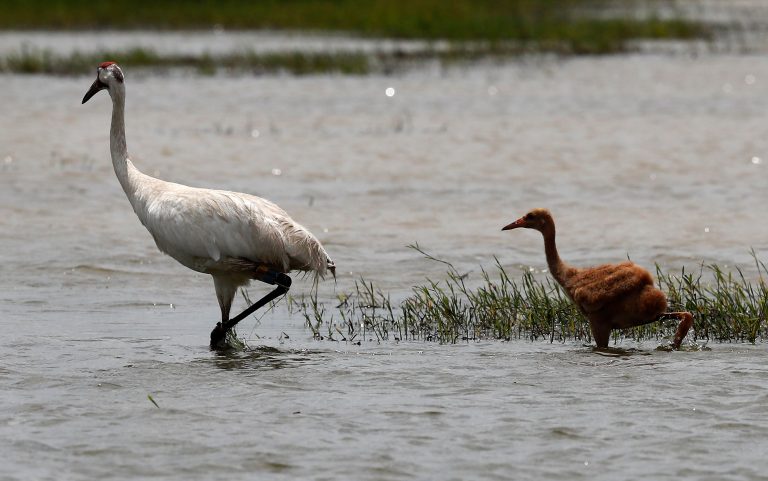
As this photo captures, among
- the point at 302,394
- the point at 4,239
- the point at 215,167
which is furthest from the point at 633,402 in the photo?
the point at 215,167

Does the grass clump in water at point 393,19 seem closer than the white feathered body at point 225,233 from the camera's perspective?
No

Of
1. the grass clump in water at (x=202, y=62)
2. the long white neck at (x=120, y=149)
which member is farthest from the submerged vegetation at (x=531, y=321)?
the grass clump in water at (x=202, y=62)

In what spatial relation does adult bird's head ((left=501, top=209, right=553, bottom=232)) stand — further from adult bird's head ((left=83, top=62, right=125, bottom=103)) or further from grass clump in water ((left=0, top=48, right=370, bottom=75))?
grass clump in water ((left=0, top=48, right=370, bottom=75))

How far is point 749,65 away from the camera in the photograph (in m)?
29.5

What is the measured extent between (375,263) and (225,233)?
139 inches

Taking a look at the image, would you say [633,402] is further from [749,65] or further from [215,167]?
[749,65]

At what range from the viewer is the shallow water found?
6.50 metres

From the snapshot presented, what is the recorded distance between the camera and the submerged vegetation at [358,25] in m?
28.7

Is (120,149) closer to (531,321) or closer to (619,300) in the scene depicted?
(531,321)

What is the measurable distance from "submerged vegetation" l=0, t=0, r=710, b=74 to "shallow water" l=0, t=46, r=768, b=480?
1.86m

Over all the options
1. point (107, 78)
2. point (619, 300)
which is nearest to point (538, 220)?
point (619, 300)

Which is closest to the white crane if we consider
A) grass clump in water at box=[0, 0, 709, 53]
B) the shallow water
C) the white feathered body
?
the white feathered body

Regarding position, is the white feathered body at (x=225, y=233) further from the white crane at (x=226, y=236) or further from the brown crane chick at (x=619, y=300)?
the brown crane chick at (x=619, y=300)

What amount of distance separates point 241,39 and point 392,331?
28787 mm
